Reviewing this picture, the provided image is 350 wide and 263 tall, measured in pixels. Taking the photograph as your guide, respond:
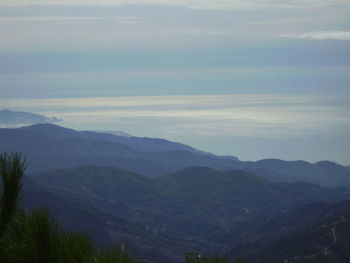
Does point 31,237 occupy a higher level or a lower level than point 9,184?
lower

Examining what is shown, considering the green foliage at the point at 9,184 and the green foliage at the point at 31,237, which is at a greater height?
the green foliage at the point at 9,184

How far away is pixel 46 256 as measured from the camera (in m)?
16.8

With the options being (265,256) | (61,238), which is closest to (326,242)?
(265,256)

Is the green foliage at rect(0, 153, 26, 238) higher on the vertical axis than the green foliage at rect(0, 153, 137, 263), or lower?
higher

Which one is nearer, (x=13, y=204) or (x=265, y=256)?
(x=13, y=204)

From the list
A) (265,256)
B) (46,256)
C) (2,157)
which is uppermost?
(2,157)

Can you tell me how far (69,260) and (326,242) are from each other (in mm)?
176861

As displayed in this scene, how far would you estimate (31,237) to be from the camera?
55.1 feet

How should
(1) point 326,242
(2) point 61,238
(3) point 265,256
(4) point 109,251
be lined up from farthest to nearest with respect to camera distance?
(3) point 265,256
(1) point 326,242
(2) point 61,238
(4) point 109,251

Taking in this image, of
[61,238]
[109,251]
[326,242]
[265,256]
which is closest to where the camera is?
[109,251]

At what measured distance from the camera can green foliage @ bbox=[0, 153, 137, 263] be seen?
16.5 metres

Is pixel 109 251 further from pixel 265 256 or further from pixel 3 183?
pixel 265 256

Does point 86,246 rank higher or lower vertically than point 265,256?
higher

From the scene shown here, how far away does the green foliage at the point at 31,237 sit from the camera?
54.0 feet
